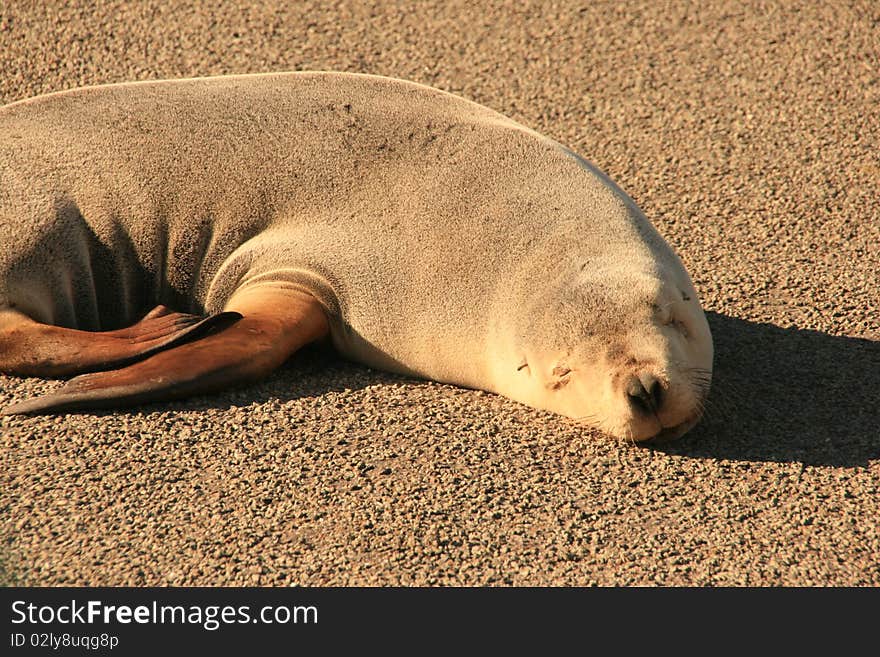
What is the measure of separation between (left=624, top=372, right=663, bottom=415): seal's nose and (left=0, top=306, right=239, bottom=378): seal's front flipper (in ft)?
5.00

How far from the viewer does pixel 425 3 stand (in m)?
7.88

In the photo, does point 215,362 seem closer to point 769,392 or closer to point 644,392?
point 644,392

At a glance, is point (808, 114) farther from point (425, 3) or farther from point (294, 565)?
point (294, 565)

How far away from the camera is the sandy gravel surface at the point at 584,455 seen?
3.36 m

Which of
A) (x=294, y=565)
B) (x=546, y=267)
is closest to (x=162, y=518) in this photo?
(x=294, y=565)

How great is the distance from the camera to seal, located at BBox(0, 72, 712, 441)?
160 inches

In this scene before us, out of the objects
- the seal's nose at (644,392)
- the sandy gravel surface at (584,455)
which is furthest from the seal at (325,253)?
the sandy gravel surface at (584,455)

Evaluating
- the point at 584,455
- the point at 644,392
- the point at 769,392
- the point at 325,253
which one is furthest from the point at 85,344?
the point at 769,392

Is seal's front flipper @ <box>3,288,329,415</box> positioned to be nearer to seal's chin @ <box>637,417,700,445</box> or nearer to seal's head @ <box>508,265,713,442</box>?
seal's head @ <box>508,265,713,442</box>

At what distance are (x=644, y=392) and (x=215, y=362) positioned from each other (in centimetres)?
152

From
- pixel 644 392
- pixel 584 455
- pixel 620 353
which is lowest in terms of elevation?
pixel 584 455

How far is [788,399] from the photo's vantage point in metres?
4.38

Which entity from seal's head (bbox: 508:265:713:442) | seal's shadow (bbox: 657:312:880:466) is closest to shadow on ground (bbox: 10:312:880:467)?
seal's shadow (bbox: 657:312:880:466)

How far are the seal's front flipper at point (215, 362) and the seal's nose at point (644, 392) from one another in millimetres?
1305
